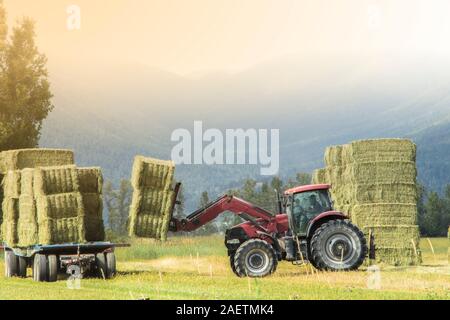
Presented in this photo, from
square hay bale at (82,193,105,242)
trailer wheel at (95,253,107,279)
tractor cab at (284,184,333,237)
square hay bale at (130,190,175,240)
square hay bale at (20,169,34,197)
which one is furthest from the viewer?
square hay bale at (82,193,105,242)

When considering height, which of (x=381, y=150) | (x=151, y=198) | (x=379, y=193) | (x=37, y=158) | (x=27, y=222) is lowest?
(x=27, y=222)

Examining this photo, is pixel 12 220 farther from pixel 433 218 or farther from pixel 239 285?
pixel 433 218

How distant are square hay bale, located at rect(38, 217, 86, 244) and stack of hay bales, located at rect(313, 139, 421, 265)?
8409mm

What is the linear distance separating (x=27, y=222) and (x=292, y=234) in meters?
7.23

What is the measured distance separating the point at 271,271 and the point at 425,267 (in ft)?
20.3

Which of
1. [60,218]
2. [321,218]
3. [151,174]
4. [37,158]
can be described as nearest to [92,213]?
[60,218]

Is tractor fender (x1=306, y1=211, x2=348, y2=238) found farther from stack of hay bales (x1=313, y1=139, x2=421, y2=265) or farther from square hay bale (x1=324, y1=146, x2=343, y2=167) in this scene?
square hay bale (x1=324, y1=146, x2=343, y2=167)

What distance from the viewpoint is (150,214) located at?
869 inches

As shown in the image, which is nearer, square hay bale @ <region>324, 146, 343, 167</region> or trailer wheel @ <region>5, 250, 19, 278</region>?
trailer wheel @ <region>5, 250, 19, 278</region>

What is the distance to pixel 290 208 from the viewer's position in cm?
2139

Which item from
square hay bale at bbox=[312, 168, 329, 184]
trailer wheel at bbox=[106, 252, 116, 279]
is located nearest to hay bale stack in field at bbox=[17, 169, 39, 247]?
trailer wheel at bbox=[106, 252, 116, 279]

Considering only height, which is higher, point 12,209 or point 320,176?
point 320,176

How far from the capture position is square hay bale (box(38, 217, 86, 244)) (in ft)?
72.7

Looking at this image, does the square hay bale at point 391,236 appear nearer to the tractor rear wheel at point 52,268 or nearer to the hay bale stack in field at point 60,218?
the hay bale stack in field at point 60,218
